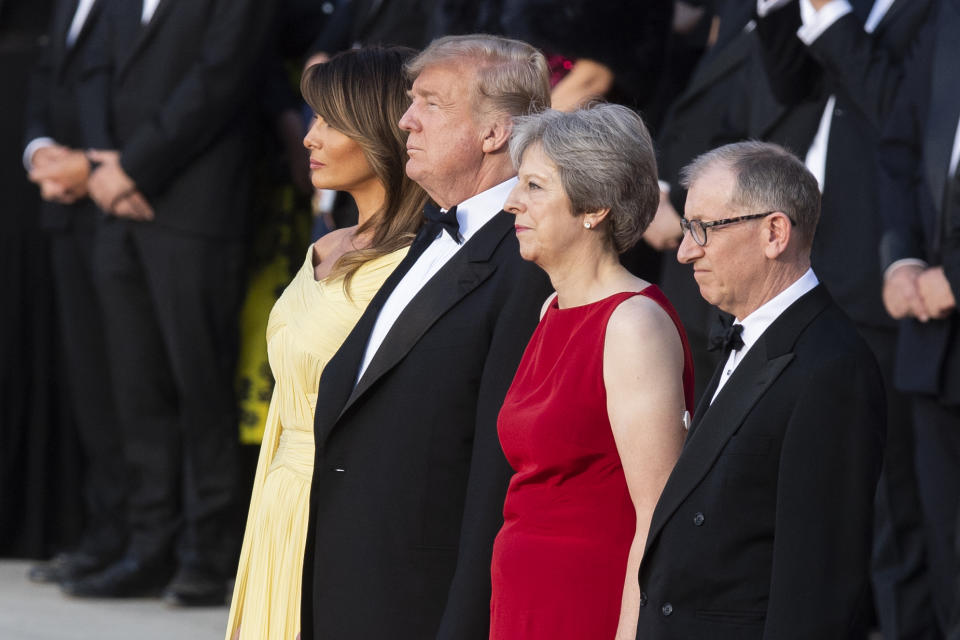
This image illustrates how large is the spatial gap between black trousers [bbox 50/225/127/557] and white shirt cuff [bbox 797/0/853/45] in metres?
3.21

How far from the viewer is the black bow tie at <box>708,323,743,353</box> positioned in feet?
8.45

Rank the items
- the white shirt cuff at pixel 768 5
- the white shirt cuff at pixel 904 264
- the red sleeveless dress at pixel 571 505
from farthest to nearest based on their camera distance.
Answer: the white shirt cuff at pixel 768 5, the white shirt cuff at pixel 904 264, the red sleeveless dress at pixel 571 505

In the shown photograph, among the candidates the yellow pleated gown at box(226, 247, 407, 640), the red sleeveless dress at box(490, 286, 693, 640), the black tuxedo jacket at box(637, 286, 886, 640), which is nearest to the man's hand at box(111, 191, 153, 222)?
the yellow pleated gown at box(226, 247, 407, 640)

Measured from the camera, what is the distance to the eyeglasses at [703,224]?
253 centimetres

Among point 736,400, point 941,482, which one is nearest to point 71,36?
point 941,482

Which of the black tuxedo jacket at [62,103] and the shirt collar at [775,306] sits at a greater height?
the black tuxedo jacket at [62,103]

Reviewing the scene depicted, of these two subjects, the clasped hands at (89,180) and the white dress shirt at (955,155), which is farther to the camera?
the clasped hands at (89,180)

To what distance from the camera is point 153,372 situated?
5918mm

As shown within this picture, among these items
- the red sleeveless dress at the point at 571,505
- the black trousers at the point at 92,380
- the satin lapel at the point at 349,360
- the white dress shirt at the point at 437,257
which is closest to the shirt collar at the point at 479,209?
the white dress shirt at the point at 437,257

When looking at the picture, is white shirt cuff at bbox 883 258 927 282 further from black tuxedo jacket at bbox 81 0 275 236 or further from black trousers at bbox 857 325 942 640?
black tuxedo jacket at bbox 81 0 275 236

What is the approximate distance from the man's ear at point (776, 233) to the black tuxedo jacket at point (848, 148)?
6.84 ft

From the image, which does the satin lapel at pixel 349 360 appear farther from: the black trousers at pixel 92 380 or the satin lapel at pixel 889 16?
the black trousers at pixel 92 380

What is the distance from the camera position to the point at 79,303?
249 inches

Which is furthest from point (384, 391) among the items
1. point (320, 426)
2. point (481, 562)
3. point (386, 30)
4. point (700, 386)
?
point (386, 30)
